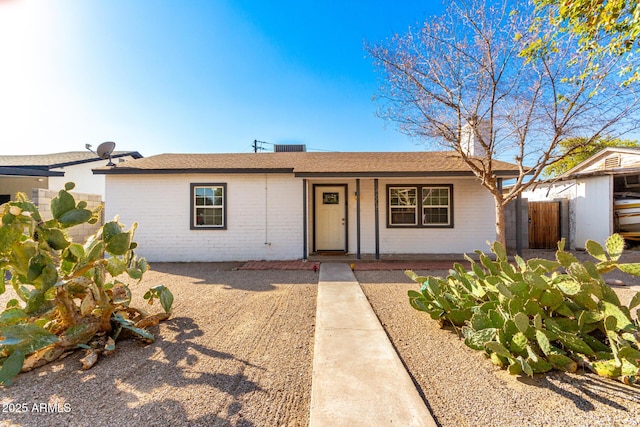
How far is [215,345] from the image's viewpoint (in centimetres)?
315

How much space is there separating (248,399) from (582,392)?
2.72m

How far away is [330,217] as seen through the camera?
375 inches

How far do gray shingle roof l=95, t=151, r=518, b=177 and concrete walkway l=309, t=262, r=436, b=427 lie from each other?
5.23 metres

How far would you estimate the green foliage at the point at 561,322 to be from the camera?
2.38 metres

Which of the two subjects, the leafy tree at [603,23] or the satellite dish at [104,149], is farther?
the satellite dish at [104,149]

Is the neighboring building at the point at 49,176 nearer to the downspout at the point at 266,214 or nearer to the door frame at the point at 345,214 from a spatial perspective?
the downspout at the point at 266,214

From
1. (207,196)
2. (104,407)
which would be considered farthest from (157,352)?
(207,196)

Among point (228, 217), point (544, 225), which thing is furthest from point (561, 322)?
point (544, 225)

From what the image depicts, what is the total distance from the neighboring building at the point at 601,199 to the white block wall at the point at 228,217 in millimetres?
8912

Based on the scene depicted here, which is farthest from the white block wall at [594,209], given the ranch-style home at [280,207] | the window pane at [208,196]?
the window pane at [208,196]

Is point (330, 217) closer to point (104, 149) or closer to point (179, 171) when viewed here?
point (179, 171)

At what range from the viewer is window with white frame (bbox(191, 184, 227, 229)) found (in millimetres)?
8703

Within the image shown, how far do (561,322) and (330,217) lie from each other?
7.16 m

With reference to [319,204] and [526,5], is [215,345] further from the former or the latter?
[526,5]
